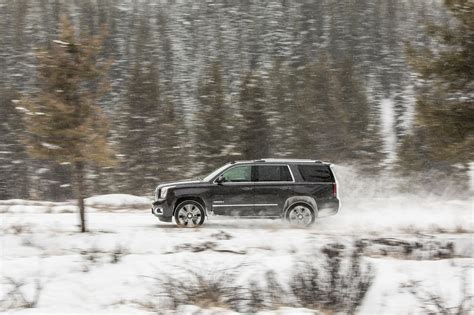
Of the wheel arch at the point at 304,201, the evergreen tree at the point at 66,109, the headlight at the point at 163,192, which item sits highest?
the evergreen tree at the point at 66,109

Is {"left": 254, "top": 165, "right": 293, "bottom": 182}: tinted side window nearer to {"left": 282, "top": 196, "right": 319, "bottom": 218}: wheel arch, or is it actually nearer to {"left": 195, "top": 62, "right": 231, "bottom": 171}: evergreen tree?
{"left": 282, "top": 196, "right": 319, "bottom": 218}: wheel arch

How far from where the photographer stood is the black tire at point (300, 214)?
14078mm

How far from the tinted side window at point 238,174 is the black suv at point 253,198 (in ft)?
0.13

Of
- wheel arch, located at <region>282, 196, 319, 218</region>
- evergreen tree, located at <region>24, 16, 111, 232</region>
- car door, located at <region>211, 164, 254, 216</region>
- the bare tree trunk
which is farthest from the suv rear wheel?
the bare tree trunk

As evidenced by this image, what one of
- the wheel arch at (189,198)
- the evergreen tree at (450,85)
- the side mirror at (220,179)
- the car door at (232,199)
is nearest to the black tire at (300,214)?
the car door at (232,199)

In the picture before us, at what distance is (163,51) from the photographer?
89688 millimetres

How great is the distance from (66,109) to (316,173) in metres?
6.81

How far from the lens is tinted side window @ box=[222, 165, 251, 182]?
1420 centimetres

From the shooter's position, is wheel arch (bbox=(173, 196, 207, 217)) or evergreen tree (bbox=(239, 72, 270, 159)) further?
evergreen tree (bbox=(239, 72, 270, 159))

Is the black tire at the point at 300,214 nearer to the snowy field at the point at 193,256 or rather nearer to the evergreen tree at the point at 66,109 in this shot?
the snowy field at the point at 193,256

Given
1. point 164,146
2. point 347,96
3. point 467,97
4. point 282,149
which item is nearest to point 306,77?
point 347,96

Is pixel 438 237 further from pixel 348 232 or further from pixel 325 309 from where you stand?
pixel 325 309

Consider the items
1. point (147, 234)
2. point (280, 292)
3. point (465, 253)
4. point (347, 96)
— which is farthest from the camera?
point (347, 96)

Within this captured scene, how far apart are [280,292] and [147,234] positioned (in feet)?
19.2
